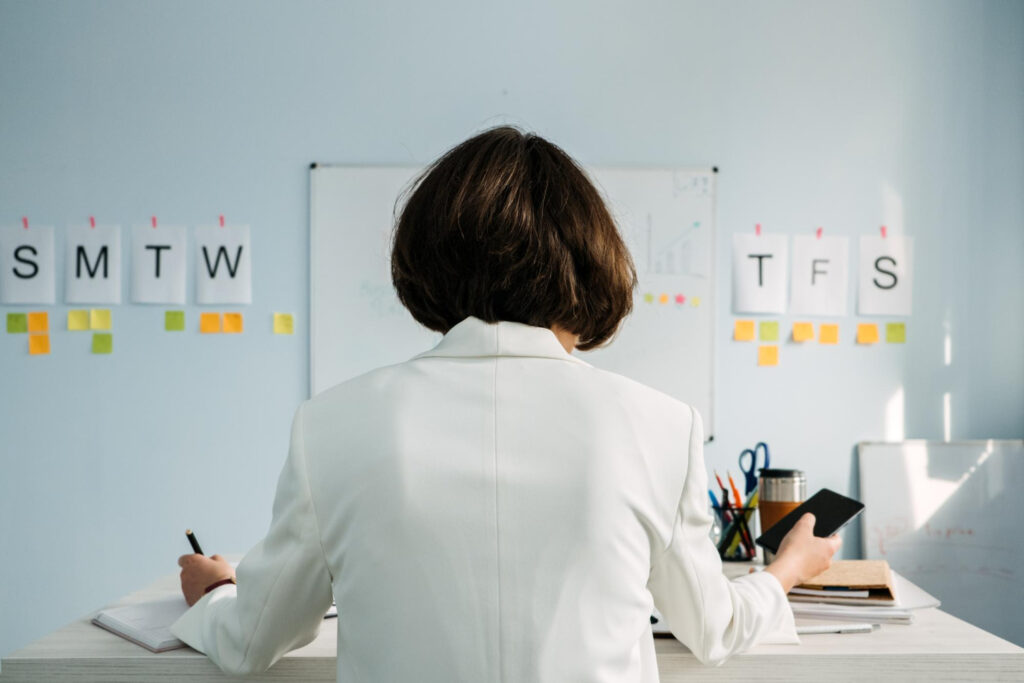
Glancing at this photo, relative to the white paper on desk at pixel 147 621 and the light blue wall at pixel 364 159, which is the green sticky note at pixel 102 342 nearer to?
the light blue wall at pixel 364 159

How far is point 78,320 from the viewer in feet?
8.61

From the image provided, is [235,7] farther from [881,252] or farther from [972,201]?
[972,201]

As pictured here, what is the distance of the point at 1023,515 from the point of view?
8.47 ft

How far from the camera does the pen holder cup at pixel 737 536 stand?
1.59 meters

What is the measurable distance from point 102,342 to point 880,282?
8.10 feet

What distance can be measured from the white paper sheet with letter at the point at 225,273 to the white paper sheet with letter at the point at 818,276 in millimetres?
1731

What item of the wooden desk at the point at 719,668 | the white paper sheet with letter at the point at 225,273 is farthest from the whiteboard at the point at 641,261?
the wooden desk at the point at 719,668

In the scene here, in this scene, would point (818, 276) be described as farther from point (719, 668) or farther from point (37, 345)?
point (37, 345)

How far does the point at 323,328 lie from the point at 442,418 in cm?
187

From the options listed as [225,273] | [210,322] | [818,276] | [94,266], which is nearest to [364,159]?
[225,273]

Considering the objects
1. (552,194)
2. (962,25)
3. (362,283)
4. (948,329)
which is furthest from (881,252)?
(552,194)

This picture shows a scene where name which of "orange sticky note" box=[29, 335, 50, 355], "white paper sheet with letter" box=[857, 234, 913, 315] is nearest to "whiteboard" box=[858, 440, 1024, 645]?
"white paper sheet with letter" box=[857, 234, 913, 315]

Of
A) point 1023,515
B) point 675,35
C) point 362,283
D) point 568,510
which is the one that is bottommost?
point 1023,515

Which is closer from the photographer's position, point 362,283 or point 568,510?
point 568,510
